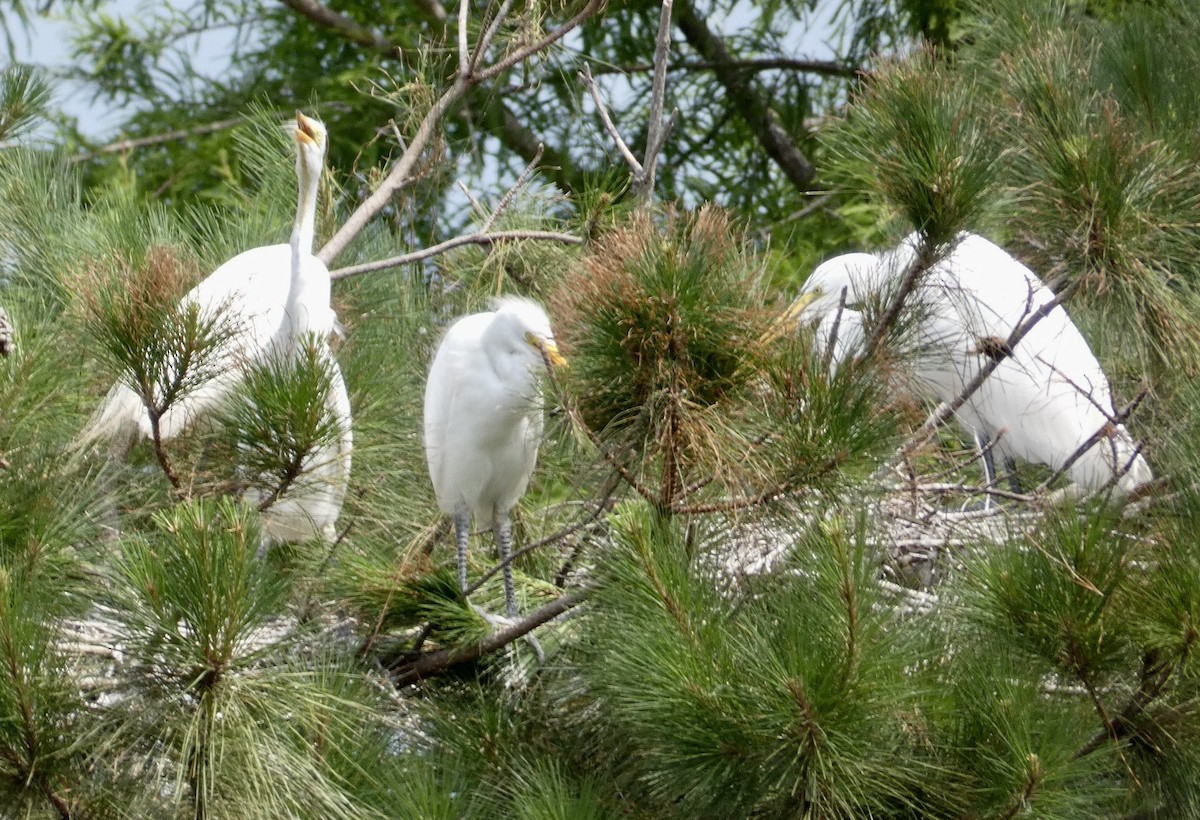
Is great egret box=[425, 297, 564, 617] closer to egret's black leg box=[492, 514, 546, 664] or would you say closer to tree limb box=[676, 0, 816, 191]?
egret's black leg box=[492, 514, 546, 664]

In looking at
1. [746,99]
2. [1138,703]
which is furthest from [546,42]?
[746,99]

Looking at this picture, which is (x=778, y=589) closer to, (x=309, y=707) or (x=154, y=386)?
(x=309, y=707)

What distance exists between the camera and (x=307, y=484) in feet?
5.08

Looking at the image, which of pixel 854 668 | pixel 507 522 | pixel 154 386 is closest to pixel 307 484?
pixel 154 386

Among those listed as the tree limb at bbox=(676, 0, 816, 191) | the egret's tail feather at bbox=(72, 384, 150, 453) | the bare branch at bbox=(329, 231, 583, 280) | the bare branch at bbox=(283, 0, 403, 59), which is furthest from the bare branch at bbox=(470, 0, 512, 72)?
the tree limb at bbox=(676, 0, 816, 191)

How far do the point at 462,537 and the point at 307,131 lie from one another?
813mm

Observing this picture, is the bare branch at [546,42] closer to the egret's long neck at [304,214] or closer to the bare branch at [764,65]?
the egret's long neck at [304,214]

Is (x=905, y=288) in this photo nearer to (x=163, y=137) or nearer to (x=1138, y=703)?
(x=1138, y=703)

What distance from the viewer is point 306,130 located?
2666mm

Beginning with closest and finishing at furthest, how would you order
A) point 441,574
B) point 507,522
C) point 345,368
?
point 441,574
point 345,368
point 507,522

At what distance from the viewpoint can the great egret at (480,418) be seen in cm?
217

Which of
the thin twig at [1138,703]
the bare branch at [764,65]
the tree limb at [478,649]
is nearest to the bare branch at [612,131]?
the tree limb at [478,649]

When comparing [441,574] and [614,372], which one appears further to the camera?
[441,574]

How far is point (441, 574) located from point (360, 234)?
126 centimetres
